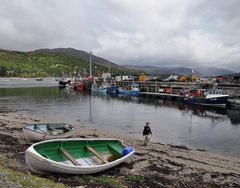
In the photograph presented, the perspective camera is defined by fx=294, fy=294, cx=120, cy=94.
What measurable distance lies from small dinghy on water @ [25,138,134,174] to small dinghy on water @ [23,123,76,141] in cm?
592

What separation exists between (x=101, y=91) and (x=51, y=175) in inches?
4314

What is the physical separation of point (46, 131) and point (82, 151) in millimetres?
7450

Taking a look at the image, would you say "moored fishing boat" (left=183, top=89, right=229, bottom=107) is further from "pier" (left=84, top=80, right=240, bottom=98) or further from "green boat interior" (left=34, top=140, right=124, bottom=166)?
"green boat interior" (left=34, top=140, right=124, bottom=166)

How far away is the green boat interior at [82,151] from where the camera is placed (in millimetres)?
17094

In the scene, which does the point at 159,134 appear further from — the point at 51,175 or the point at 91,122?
the point at 51,175

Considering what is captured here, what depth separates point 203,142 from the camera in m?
34.8

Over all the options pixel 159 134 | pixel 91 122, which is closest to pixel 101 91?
pixel 91 122

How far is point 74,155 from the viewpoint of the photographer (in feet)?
59.9

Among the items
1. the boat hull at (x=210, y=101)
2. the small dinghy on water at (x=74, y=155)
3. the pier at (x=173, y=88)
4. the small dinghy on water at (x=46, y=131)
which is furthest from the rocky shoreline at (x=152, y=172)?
the pier at (x=173, y=88)

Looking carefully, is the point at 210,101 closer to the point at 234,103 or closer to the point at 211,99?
the point at 211,99

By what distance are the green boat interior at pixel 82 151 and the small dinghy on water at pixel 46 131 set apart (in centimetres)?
584

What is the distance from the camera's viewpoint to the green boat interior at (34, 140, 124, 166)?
1709cm

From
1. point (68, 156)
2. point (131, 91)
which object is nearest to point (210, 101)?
point (131, 91)

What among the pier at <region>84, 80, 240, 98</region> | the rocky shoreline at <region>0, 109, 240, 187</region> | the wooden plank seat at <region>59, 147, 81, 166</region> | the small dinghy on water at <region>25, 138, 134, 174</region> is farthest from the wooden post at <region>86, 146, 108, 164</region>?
the pier at <region>84, 80, 240, 98</region>
